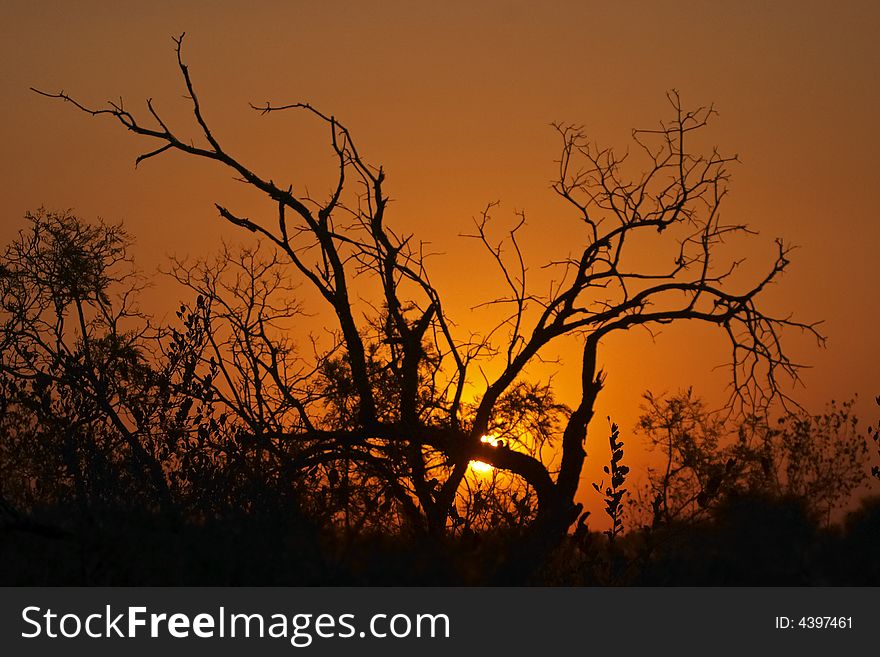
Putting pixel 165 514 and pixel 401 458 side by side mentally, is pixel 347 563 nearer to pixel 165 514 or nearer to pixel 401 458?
pixel 165 514

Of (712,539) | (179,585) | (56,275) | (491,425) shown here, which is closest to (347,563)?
(179,585)

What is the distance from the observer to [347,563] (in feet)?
23.6

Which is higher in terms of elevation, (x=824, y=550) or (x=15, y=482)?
(x=15, y=482)

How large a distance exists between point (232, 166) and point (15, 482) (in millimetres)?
6646

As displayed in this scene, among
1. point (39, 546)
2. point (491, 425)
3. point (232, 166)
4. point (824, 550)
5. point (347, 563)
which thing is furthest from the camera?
point (491, 425)

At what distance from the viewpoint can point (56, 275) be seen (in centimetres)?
1962

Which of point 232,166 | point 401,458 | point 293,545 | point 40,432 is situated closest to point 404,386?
point 401,458

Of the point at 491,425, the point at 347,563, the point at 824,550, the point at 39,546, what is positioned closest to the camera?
the point at 347,563

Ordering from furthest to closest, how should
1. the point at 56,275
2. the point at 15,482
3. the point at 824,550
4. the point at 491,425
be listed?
the point at 56,275 < the point at 15,482 < the point at 491,425 < the point at 824,550

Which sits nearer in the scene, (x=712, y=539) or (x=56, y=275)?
(x=712, y=539)

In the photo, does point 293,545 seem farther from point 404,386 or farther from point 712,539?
point 404,386

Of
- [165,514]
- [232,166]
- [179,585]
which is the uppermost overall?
[232,166]

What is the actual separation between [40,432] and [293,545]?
1158 cm

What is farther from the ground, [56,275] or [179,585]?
[56,275]
